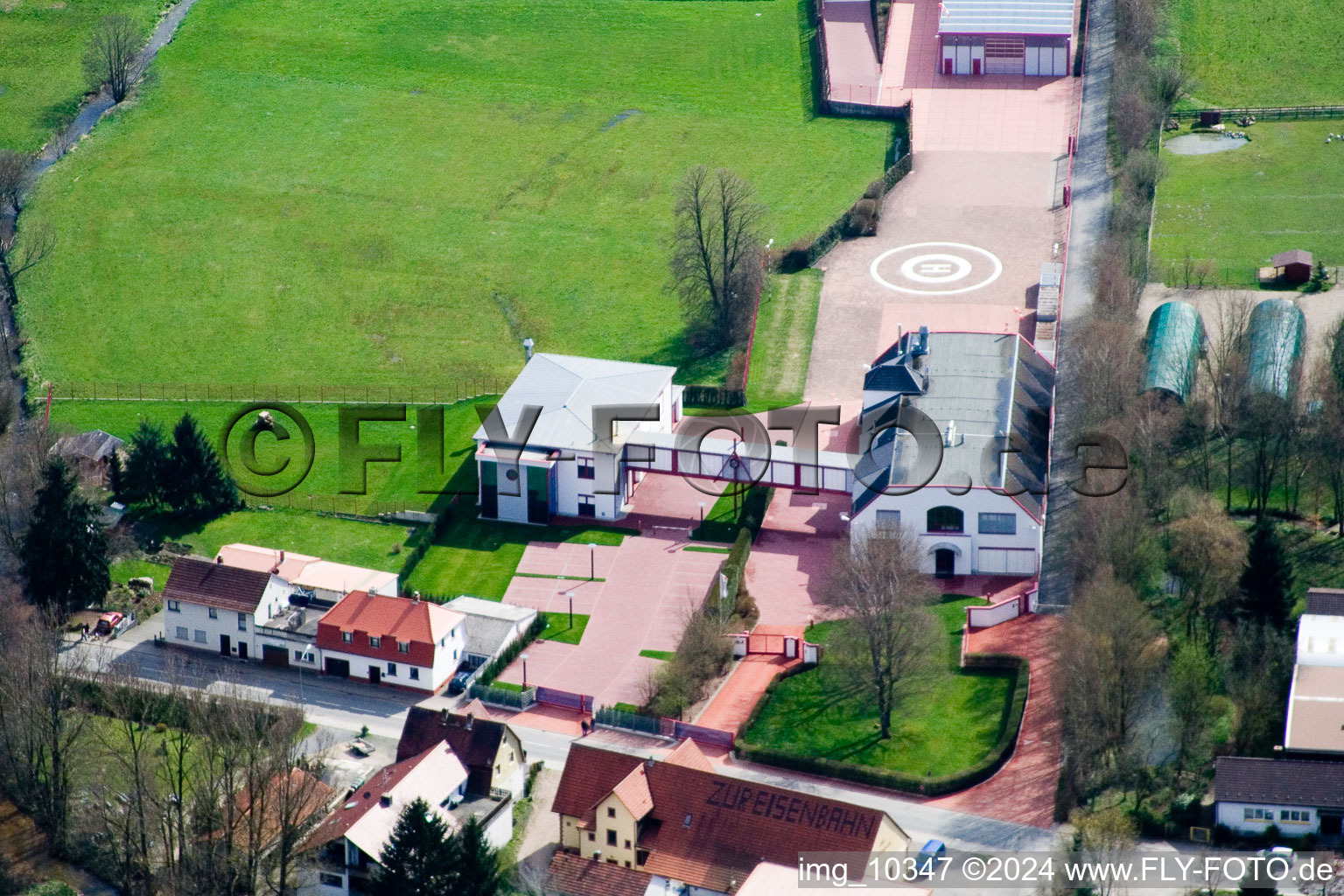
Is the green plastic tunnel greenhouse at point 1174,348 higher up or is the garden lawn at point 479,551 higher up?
the green plastic tunnel greenhouse at point 1174,348

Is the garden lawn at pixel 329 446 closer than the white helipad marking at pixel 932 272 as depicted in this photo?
Yes

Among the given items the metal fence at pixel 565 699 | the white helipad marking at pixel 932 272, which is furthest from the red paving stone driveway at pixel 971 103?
the metal fence at pixel 565 699

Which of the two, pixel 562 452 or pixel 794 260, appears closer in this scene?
pixel 562 452

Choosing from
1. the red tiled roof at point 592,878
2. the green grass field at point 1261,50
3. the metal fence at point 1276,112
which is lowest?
the red tiled roof at point 592,878

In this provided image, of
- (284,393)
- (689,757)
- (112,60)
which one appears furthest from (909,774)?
(112,60)

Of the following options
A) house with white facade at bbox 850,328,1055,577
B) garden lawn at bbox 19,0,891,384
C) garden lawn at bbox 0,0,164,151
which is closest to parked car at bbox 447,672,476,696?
house with white facade at bbox 850,328,1055,577

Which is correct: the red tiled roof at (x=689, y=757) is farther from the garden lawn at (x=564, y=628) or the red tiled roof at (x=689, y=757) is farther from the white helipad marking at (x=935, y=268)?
the white helipad marking at (x=935, y=268)

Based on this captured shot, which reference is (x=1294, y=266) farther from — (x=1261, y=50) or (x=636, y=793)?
(x=636, y=793)
